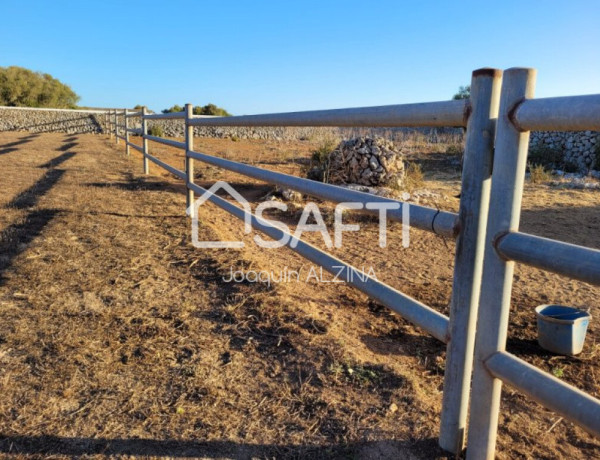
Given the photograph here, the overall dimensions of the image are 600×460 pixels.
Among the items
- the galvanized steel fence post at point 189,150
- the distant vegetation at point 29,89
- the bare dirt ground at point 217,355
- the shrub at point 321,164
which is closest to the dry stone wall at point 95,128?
the shrub at point 321,164

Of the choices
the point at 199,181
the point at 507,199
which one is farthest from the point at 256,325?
the point at 199,181

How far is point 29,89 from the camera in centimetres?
4159

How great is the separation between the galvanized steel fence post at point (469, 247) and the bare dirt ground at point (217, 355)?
208 millimetres

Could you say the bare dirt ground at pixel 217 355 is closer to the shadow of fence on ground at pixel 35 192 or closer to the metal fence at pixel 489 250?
the metal fence at pixel 489 250

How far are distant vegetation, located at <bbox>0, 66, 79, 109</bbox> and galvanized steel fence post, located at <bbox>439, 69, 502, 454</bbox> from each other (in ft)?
155

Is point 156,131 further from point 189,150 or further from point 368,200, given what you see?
point 368,200

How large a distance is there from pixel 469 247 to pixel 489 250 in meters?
0.08

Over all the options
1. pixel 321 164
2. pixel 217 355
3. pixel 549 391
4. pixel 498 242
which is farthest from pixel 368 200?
pixel 321 164

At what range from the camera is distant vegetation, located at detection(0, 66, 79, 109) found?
131 ft

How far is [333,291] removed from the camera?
362 centimetres

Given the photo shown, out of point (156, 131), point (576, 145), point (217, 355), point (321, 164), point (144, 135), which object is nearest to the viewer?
point (217, 355)

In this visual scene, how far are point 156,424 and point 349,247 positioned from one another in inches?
149

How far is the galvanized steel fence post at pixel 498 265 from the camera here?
129 centimetres

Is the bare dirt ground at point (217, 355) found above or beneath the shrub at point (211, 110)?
beneath
